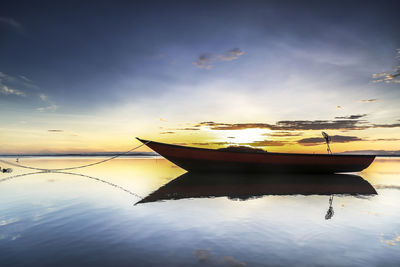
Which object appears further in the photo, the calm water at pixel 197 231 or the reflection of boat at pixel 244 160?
the reflection of boat at pixel 244 160

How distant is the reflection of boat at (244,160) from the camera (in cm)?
1941

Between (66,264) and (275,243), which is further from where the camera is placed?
(275,243)

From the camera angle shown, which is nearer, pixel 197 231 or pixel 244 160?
pixel 197 231

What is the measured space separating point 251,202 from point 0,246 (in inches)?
322

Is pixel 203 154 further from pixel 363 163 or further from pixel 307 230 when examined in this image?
pixel 363 163

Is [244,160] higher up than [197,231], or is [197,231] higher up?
[244,160]

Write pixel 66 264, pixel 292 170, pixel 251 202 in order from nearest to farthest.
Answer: pixel 66 264
pixel 251 202
pixel 292 170

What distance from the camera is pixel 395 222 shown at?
7.40m

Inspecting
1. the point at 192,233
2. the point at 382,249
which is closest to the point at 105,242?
the point at 192,233

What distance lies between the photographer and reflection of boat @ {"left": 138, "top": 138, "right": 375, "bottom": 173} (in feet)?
63.7

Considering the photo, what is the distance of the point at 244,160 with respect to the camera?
19859mm

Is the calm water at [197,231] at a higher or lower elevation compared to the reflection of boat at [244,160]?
lower

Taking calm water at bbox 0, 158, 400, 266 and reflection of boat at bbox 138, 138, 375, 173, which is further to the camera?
reflection of boat at bbox 138, 138, 375, 173

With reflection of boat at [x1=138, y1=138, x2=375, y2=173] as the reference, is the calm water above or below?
below
